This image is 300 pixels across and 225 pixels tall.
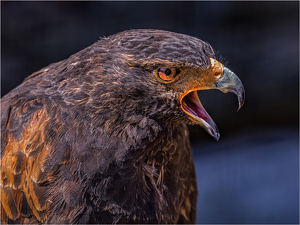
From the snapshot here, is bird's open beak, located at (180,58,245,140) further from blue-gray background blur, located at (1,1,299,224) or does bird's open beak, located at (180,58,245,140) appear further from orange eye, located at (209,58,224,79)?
blue-gray background blur, located at (1,1,299,224)

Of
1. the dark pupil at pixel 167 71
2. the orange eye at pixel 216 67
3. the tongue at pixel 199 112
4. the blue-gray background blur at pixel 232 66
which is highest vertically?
the dark pupil at pixel 167 71

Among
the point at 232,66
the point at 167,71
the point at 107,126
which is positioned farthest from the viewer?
the point at 232,66

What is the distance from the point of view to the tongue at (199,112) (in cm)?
168

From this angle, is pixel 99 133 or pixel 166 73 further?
pixel 99 133

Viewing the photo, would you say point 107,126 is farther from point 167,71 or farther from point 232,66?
point 232,66

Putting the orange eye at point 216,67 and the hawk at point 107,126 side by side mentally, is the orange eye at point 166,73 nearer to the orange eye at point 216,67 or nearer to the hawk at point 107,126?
the hawk at point 107,126

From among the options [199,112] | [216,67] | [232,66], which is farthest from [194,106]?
[232,66]

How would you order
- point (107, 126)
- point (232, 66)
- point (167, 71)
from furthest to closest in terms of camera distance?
point (232, 66), point (107, 126), point (167, 71)

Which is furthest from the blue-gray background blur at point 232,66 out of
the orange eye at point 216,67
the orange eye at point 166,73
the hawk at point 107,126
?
the orange eye at point 166,73

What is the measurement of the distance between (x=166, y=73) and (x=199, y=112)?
0.94ft

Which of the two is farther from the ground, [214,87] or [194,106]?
[214,87]

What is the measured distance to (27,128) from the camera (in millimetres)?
1863

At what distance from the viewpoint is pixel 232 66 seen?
402cm

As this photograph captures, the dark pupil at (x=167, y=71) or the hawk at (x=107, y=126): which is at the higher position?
the dark pupil at (x=167, y=71)
